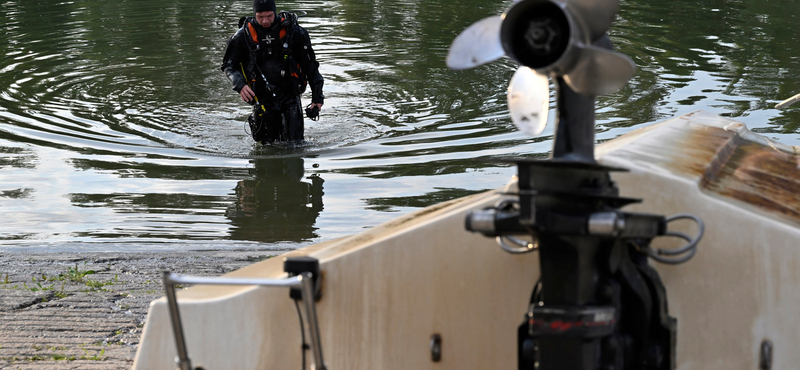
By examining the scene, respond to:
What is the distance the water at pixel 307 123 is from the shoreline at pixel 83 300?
0.48 m

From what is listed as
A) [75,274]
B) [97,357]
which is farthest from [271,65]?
[97,357]

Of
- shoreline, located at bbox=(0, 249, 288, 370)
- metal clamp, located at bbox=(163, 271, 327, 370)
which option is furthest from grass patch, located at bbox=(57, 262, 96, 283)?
metal clamp, located at bbox=(163, 271, 327, 370)

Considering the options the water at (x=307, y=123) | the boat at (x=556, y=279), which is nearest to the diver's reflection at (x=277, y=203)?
the water at (x=307, y=123)

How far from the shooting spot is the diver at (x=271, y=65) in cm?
893

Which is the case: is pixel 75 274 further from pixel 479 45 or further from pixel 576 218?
pixel 576 218

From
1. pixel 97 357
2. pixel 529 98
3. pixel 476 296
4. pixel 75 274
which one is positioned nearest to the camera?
pixel 529 98

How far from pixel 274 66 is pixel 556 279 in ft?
23.8

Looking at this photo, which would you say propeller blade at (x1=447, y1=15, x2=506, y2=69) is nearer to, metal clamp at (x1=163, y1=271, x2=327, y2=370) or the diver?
metal clamp at (x1=163, y1=271, x2=327, y2=370)

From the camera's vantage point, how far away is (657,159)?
293 cm

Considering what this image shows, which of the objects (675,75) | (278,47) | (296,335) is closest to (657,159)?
(296,335)

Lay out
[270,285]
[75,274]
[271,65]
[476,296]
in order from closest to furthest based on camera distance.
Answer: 1. [270,285]
2. [476,296]
3. [75,274]
4. [271,65]

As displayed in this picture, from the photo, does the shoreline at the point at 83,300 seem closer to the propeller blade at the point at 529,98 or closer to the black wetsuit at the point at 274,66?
the propeller blade at the point at 529,98

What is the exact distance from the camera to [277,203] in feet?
25.9

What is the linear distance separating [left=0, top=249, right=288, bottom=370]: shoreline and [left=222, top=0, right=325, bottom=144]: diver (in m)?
3.07
